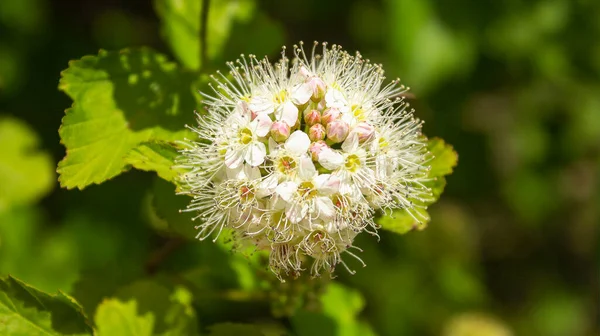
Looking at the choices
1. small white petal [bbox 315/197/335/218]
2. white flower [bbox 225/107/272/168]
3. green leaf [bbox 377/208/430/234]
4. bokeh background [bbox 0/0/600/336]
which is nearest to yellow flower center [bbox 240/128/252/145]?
Answer: white flower [bbox 225/107/272/168]

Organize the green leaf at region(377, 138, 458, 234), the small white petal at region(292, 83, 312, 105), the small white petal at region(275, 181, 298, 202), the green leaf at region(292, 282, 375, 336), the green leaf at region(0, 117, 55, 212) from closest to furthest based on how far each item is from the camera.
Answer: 1. the small white petal at region(275, 181, 298, 202)
2. the small white petal at region(292, 83, 312, 105)
3. the green leaf at region(377, 138, 458, 234)
4. the green leaf at region(292, 282, 375, 336)
5. the green leaf at region(0, 117, 55, 212)

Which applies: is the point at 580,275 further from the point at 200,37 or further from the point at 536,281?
the point at 200,37

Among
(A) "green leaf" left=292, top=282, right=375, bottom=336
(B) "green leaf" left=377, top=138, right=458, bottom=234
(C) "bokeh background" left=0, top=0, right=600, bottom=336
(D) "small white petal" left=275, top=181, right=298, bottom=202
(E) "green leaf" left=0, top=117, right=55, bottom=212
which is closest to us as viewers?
(D) "small white petal" left=275, top=181, right=298, bottom=202

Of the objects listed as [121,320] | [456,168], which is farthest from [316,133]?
[456,168]

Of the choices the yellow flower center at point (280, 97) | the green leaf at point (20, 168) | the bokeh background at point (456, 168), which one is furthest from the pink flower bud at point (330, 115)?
the green leaf at point (20, 168)

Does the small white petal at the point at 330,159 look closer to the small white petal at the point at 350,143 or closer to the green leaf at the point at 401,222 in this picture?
the small white petal at the point at 350,143

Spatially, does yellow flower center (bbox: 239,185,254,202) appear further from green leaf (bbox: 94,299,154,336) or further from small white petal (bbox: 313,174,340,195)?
green leaf (bbox: 94,299,154,336)
